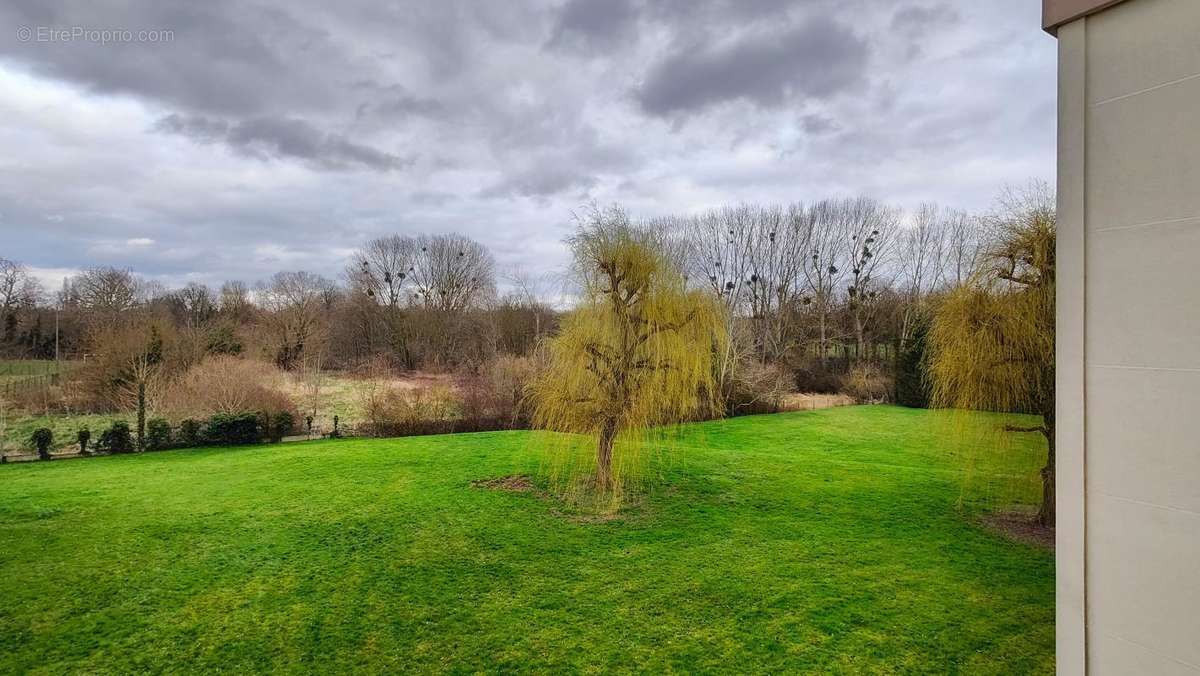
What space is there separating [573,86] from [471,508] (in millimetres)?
8244

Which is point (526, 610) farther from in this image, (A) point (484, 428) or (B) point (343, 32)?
(A) point (484, 428)

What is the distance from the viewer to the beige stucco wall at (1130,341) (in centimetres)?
173

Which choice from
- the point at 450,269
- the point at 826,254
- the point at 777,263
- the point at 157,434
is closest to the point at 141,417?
the point at 157,434

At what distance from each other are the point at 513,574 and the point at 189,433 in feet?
33.1

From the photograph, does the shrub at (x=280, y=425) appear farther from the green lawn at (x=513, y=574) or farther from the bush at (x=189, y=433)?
the green lawn at (x=513, y=574)

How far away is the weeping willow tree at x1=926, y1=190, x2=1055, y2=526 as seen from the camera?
538 centimetres

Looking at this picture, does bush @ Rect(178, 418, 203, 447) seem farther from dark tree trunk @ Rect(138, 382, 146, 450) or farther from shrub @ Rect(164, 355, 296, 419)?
dark tree trunk @ Rect(138, 382, 146, 450)

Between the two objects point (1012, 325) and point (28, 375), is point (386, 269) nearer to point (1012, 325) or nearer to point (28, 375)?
point (28, 375)

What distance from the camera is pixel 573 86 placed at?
10516 mm

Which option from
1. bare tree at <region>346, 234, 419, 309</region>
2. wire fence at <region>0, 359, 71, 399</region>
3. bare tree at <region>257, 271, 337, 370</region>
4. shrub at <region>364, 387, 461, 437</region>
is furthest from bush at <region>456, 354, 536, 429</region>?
bare tree at <region>346, 234, 419, 309</region>

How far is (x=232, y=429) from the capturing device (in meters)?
11.4

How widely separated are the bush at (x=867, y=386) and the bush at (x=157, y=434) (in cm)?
1913

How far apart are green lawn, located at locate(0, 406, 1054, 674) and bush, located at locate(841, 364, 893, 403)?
10.1 m

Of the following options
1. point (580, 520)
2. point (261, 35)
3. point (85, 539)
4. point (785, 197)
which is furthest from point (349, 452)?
point (785, 197)
